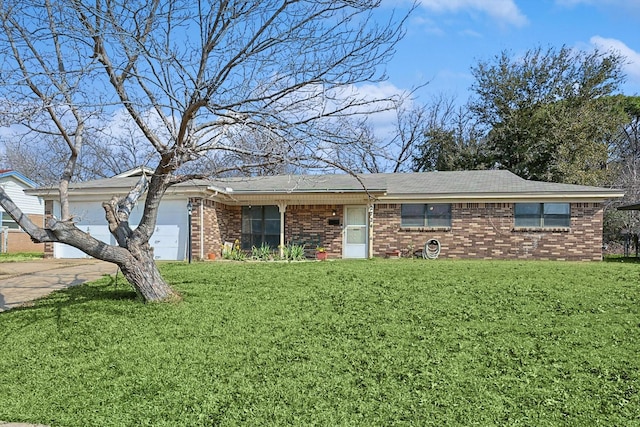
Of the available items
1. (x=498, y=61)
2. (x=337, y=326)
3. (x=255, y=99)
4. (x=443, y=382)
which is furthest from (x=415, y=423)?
(x=498, y=61)

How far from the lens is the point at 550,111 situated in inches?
955

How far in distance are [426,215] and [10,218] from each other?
1849 cm

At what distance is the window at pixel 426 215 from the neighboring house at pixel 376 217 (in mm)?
32

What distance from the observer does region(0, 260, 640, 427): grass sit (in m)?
3.81

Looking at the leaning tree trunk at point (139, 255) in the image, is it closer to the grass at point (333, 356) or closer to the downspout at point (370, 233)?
the grass at point (333, 356)

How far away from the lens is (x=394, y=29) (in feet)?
17.5

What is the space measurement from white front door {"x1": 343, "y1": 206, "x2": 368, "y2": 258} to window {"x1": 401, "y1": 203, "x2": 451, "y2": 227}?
1330 mm

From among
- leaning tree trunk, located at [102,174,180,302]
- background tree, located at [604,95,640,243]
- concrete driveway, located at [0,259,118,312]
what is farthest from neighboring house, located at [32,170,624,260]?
background tree, located at [604,95,640,243]

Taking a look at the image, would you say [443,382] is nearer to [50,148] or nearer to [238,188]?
[50,148]

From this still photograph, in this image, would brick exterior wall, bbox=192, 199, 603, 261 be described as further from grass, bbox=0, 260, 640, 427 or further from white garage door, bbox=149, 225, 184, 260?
grass, bbox=0, 260, 640, 427

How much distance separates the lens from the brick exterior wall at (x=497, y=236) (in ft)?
47.0

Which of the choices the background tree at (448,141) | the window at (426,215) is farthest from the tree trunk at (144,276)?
the background tree at (448,141)

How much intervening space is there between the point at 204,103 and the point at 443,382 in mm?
4063

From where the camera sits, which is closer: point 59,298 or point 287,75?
point 287,75
